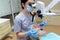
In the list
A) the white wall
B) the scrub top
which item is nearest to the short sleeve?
the scrub top

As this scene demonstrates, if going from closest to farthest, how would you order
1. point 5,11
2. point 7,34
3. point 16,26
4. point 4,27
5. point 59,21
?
point 16,26 < point 4,27 < point 7,34 < point 5,11 < point 59,21

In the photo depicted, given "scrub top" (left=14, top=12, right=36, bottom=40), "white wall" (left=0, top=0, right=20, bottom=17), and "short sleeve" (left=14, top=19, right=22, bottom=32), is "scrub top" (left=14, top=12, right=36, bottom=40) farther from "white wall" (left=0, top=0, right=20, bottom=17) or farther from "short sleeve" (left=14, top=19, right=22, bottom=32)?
"white wall" (left=0, top=0, right=20, bottom=17)

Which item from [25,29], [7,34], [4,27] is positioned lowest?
[7,34]

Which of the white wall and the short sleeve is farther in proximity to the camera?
the white wall

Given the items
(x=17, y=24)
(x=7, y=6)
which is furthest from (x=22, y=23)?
(x=7, y=6)

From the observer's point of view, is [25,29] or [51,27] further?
[51,27]

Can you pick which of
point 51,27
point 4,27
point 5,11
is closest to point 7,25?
point 4,27

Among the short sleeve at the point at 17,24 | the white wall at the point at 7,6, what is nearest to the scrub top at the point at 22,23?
the short sleeve at the point at 17,24

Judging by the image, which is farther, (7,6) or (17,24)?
(7,6)

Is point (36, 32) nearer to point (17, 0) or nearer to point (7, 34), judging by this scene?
point (7, 34)

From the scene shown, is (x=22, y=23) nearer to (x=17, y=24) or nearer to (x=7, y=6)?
(x=17, y=24)

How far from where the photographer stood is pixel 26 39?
1459 millimetres

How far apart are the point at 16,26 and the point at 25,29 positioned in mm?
106

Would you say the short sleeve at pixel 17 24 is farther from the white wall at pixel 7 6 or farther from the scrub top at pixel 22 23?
the white wall at pixel 7 6
